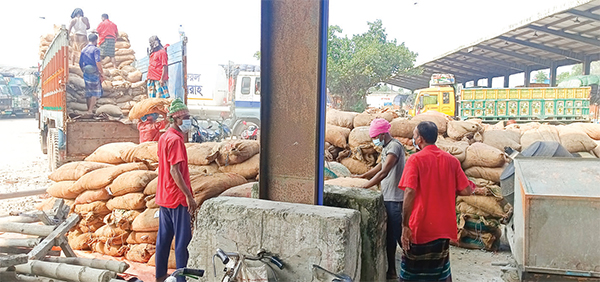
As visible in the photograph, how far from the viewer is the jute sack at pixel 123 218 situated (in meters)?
4.64

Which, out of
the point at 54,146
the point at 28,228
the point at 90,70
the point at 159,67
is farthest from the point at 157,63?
the point at 28,228

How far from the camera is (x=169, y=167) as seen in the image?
141 inches

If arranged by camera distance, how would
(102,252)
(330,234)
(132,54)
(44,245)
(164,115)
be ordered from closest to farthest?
(330,234), (44,245), (102,252), (164,115), (132,54)

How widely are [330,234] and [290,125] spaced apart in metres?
0.71

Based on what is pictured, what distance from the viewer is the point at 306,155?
2.43 metres

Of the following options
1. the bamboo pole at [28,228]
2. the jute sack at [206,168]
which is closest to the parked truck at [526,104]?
the jute sack at [206,168]

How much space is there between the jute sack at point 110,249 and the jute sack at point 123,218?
0.74ft

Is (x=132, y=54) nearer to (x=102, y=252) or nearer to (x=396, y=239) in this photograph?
(x=102, y=252)

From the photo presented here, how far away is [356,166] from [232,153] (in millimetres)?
1943

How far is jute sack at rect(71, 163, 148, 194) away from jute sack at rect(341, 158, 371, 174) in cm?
283

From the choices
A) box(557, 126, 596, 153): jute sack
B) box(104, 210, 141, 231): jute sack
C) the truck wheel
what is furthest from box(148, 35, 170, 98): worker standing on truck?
box(557, 126, 596, 153): jute sack

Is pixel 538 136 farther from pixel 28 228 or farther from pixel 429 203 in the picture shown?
pixel 28 228

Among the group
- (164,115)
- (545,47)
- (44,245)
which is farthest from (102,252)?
(545,47)

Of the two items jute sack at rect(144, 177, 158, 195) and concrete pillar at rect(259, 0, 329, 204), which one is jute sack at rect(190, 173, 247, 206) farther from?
concrete pillar at rect(259, 0, 329, 204)
